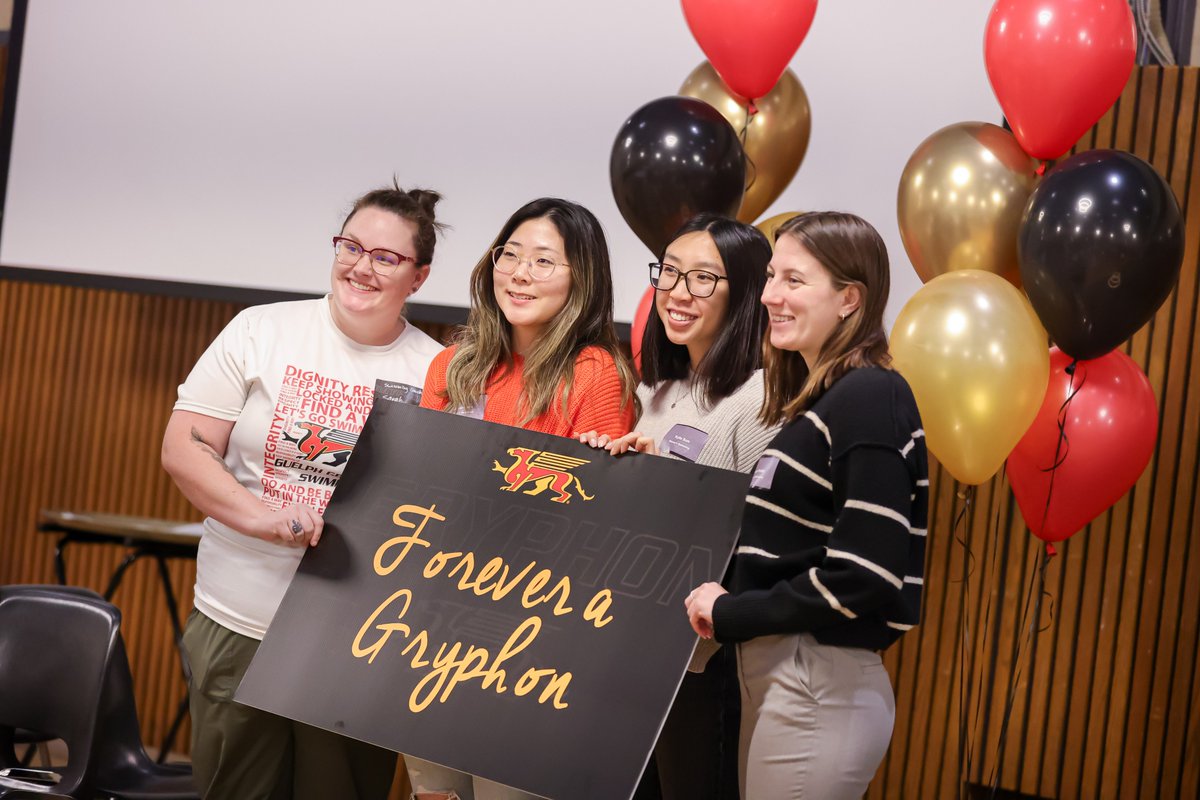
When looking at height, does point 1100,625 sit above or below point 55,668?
above

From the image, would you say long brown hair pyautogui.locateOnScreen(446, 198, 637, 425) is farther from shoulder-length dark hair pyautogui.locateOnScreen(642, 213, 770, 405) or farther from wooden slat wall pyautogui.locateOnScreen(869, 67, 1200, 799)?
wooden slat wall pyautogui.locateOnScreen(869, 67, 1200, 799)

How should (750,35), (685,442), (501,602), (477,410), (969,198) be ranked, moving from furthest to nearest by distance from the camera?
1. (750,35)
2. (969,198)
3. (477,410)
4. (685,442)
5. (501,602)

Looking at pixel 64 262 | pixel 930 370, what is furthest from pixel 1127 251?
pixel 64 262

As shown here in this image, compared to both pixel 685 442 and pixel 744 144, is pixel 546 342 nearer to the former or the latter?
pixel 685 442

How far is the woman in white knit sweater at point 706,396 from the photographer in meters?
2.12

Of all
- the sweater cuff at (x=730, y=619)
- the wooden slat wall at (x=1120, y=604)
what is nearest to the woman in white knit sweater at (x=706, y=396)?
the sweater cuff at (x=730, y=619)

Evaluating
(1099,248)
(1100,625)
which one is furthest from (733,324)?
(1100,625)

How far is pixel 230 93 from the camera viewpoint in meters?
4.25

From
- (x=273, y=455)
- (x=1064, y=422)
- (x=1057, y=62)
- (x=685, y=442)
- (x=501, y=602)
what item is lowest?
(x=501, y=602)

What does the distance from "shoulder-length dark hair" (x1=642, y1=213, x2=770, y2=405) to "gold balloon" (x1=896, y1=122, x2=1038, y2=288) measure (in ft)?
2.17

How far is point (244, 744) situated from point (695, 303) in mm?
1271

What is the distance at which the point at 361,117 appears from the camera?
4.10 m

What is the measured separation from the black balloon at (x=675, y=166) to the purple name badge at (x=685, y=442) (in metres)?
0.86

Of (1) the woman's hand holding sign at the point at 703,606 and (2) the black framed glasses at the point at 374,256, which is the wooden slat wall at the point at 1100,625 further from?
(2) the black framed glasses at the point at 374,256
